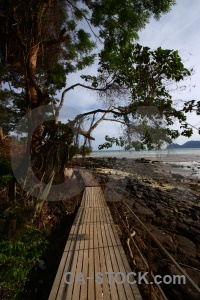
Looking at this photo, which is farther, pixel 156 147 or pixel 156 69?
pixel 156 147

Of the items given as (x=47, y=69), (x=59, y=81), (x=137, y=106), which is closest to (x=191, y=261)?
(x=137, y=106)

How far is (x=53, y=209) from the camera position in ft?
26.1

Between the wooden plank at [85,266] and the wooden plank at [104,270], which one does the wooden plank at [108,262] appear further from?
the wooden plank at [85,266]

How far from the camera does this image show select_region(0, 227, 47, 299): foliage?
390cm

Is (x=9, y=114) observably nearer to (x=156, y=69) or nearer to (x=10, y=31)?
(x=10, y=31)

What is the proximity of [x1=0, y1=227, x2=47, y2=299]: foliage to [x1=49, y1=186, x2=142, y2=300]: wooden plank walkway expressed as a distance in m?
0.95

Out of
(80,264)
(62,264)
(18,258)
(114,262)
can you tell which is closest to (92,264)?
(80,264)

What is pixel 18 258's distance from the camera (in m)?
4.55

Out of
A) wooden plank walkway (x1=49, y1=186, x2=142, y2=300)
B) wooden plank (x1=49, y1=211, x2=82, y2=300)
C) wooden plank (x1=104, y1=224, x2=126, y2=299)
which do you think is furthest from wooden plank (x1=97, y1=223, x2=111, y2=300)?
wooden plank (x1=49, y1=211, x2=82, y2=300)

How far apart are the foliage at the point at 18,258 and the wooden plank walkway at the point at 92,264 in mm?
948

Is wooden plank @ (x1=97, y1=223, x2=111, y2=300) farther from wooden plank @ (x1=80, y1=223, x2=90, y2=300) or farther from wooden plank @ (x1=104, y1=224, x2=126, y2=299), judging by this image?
wooden plank @ (x1=80, y1=223, x2=90, y2=300)

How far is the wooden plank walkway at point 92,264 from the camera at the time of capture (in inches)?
123

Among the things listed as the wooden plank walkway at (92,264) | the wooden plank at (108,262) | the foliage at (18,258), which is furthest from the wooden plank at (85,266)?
the foliage at (18,258)

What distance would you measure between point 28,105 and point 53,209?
169 inches
